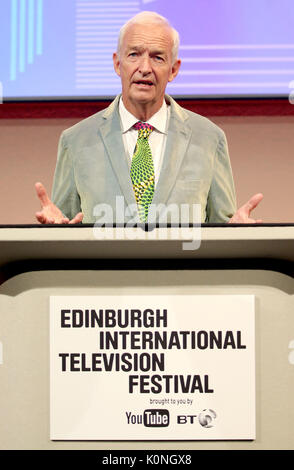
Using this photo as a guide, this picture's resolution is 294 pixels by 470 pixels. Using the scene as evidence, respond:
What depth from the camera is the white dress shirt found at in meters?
1.50

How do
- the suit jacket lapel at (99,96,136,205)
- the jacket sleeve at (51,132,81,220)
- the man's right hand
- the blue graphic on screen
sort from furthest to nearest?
the blue graphic on screen, the jacket sleeve at (51,132,81,220), the suit jacket lapel at (99,96,136,205), the man's right hand

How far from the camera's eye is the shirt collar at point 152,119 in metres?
1.55

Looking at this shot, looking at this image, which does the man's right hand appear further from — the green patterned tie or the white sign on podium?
the green patterned tie

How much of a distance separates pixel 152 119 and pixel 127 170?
23 cm

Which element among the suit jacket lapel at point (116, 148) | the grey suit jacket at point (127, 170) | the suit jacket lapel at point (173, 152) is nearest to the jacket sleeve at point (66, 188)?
the grey suit jacket at point (127, 170)

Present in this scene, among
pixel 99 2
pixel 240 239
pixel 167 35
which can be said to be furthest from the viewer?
pixel 99 2

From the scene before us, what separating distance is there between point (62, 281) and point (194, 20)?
1.71 meters

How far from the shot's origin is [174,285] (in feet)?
2.49

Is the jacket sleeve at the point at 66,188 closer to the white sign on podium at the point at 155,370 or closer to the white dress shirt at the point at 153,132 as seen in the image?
the white dress shirt at the point at 153,132

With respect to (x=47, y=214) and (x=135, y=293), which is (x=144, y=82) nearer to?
(x=47, y=214)

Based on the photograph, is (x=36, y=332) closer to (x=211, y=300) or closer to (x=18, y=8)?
(x=211, y=300)

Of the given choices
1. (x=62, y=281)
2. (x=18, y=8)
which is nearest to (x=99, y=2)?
(x=18, y=8)

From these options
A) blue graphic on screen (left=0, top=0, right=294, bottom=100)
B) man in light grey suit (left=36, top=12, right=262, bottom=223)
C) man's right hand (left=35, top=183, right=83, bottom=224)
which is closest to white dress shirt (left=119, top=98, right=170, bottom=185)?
man in light grey suit (left=36, top=12, right=262, bottom=223)
